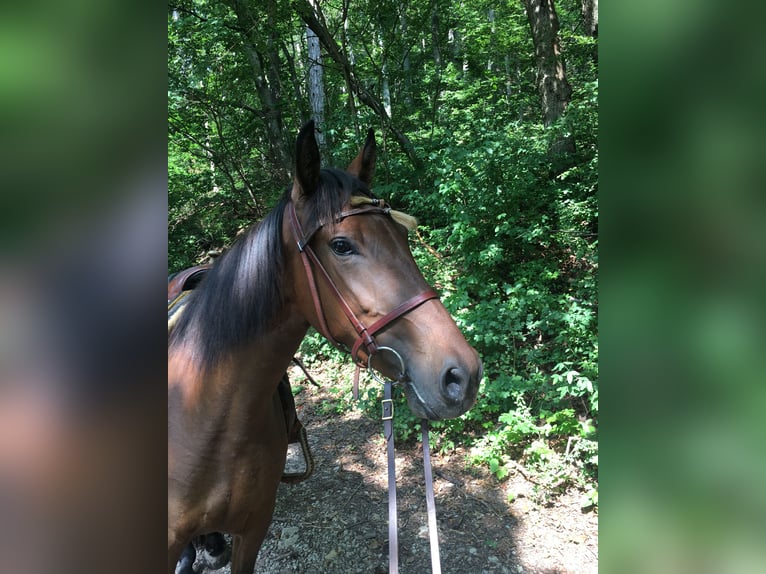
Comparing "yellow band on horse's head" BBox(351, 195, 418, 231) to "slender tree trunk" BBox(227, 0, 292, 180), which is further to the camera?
"slender tree trunk" BBox(227, 0, 292, 180)

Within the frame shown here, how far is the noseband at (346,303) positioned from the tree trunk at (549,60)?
584cm

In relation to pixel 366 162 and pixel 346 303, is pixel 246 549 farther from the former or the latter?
pixel 366 162

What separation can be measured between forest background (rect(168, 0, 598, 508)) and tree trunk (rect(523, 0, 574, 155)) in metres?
0.02

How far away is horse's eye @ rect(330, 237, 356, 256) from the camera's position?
141 centimetres

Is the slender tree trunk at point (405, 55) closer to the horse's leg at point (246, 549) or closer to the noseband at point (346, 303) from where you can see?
the noseband at point (346, 303)

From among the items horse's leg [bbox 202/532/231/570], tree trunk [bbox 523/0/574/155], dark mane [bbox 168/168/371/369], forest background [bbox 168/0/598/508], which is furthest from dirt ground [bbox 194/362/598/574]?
tree trunk [bbox 523/0/574/155]

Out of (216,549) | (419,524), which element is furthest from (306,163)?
(419,524)

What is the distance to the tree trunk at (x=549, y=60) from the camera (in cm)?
628

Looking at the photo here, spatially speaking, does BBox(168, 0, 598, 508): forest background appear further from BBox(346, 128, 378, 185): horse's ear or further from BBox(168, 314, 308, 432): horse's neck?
BBox(168, 314, 308, 432): horse's neck
